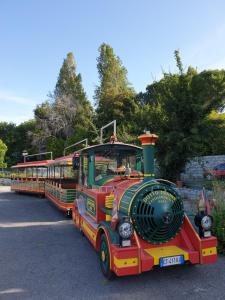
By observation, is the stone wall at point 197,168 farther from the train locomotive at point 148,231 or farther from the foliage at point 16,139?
the foliage at point 16,139

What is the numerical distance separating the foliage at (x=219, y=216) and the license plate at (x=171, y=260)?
1.72 metres

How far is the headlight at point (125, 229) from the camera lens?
403 centimetres

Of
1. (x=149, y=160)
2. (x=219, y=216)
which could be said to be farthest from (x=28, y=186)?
(x=149, y=160)

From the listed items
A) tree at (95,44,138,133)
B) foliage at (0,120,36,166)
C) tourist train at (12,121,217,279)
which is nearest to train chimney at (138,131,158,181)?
tourist train at (12,121,217,279)

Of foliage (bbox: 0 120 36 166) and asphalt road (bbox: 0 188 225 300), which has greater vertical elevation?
foliage (bbox: 0 120 36 166)

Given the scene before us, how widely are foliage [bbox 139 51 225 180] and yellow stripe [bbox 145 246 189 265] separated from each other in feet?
22.0

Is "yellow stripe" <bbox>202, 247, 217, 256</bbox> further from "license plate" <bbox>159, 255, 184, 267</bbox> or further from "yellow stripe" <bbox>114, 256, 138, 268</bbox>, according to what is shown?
"yellow stripe" <bbox>114, 256, 138, 268</bbox>

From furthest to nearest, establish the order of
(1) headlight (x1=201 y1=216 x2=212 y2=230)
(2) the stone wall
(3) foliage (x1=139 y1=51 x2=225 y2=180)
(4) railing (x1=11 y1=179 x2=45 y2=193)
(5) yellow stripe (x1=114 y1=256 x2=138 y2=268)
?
(4) railing (x1=11 y1=179 x2=45 y2=193), (2) the stone wall, (3) foliage (x1=139 y1=51 x2=225 y2=180), (1) headlight (x1=201 y1=216 x2=212 y2=230), (5) yellow stripe (x1=114 y1=256 x2=138 y2=268)

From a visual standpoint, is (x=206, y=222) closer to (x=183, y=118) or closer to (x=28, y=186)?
(x=183, y=118)

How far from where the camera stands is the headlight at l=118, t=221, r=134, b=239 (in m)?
4.03

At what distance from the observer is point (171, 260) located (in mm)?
4180

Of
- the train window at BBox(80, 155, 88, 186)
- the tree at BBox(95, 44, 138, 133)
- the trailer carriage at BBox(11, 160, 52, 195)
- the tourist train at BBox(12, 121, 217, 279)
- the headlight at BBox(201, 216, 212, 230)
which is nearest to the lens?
the tourist train at BBox(12, 121, 217, 279)

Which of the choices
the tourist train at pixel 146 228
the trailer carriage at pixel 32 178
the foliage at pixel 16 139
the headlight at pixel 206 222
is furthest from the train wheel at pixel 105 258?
the foliage at pixel 16 139

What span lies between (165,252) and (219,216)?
6.57ft
